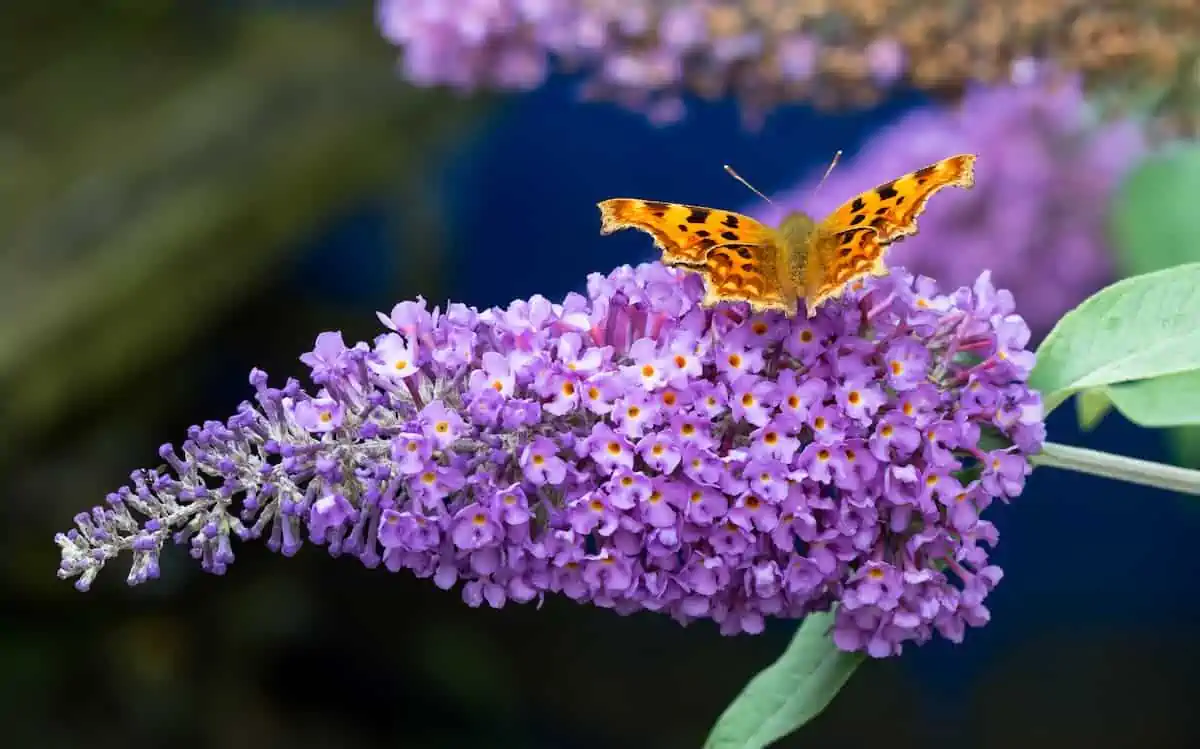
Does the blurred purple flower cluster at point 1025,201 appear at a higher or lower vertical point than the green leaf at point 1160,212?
higher

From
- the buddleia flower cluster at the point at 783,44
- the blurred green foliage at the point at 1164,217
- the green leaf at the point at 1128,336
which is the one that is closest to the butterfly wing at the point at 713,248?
the green leaf at the point at 1128,336

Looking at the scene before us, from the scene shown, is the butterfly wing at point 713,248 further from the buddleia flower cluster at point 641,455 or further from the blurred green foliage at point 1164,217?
the blurred green foliage at point 1164,217

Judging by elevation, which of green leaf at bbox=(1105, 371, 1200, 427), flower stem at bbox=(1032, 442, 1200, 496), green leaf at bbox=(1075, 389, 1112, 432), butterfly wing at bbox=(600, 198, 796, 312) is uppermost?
butterfly wing at bbox=(600, 198, 796, 312)

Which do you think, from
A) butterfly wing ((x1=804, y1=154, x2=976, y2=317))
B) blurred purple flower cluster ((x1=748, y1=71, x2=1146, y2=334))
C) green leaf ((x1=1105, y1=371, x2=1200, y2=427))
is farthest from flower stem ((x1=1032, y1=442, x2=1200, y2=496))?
blurred purple flower cluster ((x1=748, y1=71, x2=1146, y2=334))

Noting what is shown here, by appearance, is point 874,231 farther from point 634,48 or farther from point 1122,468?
point 634,48

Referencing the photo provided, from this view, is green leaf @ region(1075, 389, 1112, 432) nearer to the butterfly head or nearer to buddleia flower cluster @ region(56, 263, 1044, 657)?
buddleia flower cluster @ region(56, 263, 1044, 657)

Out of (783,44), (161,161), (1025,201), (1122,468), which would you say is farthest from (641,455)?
(161,161)
